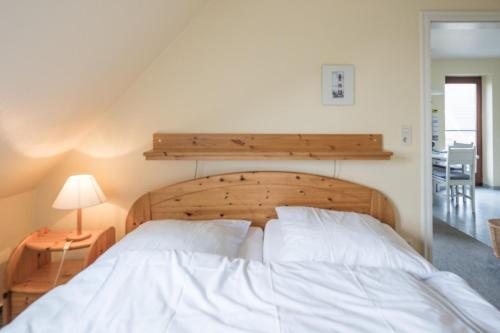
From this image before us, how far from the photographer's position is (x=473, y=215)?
376 centimetres

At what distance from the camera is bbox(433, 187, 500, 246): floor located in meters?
3.23

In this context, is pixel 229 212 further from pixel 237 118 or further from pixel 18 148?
pixel 18 148

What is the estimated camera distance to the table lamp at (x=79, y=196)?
1.68 m

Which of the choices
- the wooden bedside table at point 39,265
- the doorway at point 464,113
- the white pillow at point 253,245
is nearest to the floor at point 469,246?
the doorway at point 464,113

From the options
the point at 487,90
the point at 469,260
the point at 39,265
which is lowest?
the point at 469,260

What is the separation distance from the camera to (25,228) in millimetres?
1899

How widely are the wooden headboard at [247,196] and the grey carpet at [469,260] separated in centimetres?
113

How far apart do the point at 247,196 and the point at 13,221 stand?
1521 mm

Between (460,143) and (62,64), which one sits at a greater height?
(62,64)

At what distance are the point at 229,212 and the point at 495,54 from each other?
18.8 feet

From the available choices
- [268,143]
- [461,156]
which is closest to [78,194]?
[268,143]

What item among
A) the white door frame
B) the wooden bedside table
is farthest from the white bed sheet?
the wooden bedside table

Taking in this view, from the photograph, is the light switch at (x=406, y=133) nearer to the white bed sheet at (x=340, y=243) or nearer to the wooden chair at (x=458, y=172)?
the white bed sheet at (x=340, y=243)

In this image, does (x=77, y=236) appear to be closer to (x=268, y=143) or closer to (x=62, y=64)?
(x=62, y=64)
